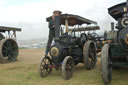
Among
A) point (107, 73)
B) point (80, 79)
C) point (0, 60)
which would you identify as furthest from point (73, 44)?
point (0, 60)

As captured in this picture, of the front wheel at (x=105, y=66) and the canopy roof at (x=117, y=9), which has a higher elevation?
the canopy roof at (x=117, y=9)

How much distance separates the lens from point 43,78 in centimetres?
480

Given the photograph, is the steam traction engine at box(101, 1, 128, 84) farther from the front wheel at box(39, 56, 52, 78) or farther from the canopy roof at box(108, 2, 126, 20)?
the front wheel at box(39, 56, 52, 78)

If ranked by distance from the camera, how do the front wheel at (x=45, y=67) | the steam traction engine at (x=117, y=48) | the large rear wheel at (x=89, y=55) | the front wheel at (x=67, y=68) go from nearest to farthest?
the steam traction engine at (x=117, y=48) < the front wheel at (x=67, y=68) < the front wheel at (x=45, y=67) < the large rear wheel at (x=89, y=55)

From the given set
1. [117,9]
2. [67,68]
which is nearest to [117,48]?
[117,9]

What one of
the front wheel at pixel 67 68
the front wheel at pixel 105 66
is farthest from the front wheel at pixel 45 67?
the front wheel at pixel 105 66

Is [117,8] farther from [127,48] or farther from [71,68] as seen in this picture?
[71,68]

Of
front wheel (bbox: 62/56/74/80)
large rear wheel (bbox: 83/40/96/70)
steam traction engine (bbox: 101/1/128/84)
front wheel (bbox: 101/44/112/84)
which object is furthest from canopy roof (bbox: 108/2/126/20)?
front wheel (bbox: 62/56/74/80)

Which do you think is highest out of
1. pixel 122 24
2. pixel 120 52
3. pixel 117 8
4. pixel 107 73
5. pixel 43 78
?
pixel 117 8

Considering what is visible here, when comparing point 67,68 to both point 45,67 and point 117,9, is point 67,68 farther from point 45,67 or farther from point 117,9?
point 117,9

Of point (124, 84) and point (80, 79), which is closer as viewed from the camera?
point (124, 84)

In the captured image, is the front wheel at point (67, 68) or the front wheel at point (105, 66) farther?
the front wheel at point (67, 68)

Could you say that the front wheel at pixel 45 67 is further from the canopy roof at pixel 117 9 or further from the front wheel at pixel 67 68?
the canopy roof at pixel 117 9

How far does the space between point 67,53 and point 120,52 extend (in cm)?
169
